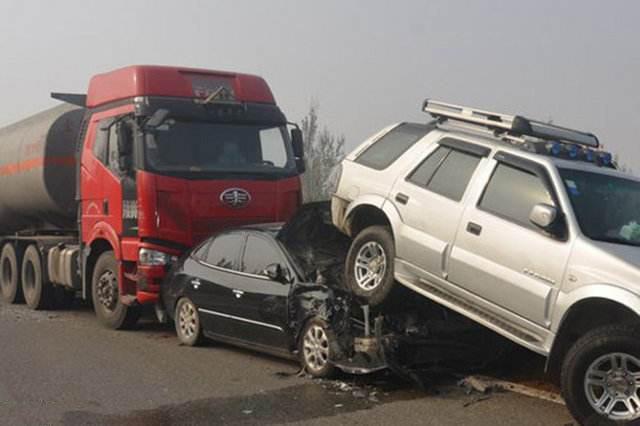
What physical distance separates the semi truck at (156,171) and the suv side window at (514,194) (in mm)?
4693

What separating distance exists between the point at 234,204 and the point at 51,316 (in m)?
4.44

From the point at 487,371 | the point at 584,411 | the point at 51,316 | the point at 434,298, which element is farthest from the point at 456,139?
the point at 51,316

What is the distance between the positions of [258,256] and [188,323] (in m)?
1.62

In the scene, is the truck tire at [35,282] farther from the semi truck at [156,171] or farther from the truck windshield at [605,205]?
the truck windshield at [605,205]

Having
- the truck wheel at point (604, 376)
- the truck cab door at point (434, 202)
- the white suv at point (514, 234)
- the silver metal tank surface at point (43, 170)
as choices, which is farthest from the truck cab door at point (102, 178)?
the truck wheel at point (604, 376)

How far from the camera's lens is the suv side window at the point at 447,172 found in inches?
A: 313

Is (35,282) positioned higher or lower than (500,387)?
lower

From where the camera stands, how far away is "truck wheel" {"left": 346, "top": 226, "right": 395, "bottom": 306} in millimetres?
8266

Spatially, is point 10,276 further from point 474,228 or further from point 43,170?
point 474,228

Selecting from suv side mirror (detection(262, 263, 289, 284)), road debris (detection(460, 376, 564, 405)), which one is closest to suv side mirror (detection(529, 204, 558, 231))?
road debris (detection(460, 376, 564, 405))

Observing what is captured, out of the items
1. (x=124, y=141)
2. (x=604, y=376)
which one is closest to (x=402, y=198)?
(x=604, y=376)

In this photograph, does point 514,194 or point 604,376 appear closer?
point 604,376

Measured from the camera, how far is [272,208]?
38.9ft

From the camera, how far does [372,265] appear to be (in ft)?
28.0
